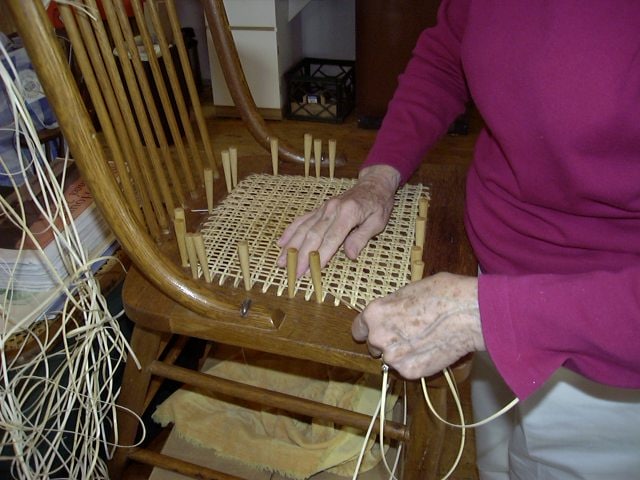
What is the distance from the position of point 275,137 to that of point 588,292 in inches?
24.4

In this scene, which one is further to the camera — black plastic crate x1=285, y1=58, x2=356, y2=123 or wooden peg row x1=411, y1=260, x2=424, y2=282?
black plastic crate x1=285, y1=58, x2=356, y2=123

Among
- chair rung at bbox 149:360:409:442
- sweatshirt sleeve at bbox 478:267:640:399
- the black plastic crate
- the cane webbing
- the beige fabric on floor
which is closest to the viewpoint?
sweatshirt sleeve at bbox 478:267:640:399

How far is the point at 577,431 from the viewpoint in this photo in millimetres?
728

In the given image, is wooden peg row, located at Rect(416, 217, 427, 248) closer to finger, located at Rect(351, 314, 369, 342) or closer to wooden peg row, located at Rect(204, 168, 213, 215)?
finger, located at Rect(351, 314, 369, 342)

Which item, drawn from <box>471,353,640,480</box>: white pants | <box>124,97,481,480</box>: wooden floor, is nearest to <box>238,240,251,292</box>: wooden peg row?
<box>471,353,640,480</box>: white pants

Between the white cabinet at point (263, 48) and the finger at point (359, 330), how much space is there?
175 centimetres

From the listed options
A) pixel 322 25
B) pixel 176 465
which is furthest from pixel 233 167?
pixel 322 25

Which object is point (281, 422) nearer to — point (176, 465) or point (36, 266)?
point (176, 465)

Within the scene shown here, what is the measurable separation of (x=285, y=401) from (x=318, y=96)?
1.73m

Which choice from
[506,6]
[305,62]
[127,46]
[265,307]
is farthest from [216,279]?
[305,62]

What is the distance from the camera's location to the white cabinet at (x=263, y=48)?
2111mm

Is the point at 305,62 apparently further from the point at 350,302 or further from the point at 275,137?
the point at 350,302

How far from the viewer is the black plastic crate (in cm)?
231

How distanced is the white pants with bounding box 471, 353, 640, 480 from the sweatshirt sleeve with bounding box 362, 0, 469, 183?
14.5 inches
